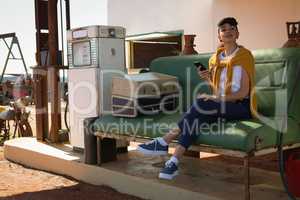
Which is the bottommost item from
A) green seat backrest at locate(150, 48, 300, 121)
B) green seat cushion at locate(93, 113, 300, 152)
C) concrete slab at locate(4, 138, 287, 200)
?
concrete slab at locate(4, 138, 287, 200)

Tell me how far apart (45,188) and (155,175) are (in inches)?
52.3

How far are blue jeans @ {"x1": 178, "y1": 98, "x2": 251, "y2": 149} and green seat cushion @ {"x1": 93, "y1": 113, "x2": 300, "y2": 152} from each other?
90mm

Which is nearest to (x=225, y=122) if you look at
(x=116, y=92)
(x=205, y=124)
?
(x=205, y=124)

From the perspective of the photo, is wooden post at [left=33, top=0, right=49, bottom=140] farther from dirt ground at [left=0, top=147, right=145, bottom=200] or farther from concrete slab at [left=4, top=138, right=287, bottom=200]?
dirt ground at [left=0, top=147, right=145, bottom=200]

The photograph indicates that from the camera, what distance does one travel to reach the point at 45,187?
5160mm

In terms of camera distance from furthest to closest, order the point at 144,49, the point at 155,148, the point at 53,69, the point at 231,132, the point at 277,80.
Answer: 1. the point at 144,49
2. the point at 53,69
3. the point at 277,80
4. the point at 155,148
5. the point at 231,132

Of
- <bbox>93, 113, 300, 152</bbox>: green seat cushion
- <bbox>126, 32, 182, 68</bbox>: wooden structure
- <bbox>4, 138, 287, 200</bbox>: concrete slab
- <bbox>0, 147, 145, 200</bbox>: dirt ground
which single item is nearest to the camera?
<bbox>93, 113, 300, 152</bbox>: green seat cushion

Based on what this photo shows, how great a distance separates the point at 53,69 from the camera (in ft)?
21.4

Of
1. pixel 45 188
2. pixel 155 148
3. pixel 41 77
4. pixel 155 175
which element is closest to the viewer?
pixel 155 148

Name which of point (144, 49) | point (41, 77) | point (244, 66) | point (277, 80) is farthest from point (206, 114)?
point (144, 49)

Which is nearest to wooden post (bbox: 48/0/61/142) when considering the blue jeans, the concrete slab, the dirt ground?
the concrete slab

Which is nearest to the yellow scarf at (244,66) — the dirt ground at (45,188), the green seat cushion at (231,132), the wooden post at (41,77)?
the green seat cushion at (231,132)

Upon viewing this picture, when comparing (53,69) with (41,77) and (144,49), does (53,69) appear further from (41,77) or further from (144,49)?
(144,49)

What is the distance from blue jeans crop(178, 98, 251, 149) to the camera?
376 cm
